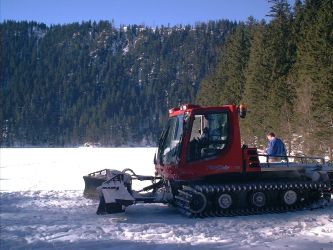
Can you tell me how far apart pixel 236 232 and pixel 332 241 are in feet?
6.04

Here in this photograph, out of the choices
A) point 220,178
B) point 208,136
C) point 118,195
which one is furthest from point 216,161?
point 118,195

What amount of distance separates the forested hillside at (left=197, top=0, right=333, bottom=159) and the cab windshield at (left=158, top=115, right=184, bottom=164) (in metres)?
15.3

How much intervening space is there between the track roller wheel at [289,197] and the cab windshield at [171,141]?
9.69ft

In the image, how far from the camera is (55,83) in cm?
18362

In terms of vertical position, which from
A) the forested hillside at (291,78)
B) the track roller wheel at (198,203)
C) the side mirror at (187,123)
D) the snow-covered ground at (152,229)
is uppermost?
the forested hillside at (291,78)

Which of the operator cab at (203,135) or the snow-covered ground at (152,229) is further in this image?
the operator cab at (203,135)

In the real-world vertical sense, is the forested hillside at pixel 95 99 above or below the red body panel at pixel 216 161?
above

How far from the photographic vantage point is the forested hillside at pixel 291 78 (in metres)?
25.8

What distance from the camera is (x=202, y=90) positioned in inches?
3041

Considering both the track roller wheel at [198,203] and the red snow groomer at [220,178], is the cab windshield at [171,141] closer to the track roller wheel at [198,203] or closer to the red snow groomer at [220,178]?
the red snow groomer at [220,178]

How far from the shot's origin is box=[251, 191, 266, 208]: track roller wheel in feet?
35.7

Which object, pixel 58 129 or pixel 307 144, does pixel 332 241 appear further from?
pixel 58 129

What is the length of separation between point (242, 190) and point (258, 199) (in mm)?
541

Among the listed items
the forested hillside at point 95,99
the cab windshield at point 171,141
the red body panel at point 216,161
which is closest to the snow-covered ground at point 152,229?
the red body panel at point 216,161
